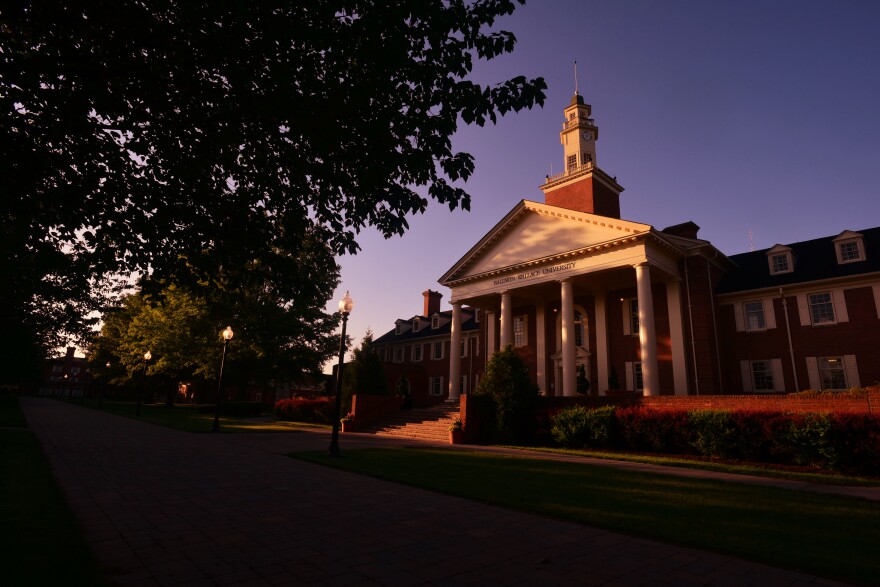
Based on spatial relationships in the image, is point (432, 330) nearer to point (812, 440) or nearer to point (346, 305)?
point (346, 305)

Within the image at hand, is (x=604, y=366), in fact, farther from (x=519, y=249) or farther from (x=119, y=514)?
(x=119, y=514)

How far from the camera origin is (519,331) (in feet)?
111

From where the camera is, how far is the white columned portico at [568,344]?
85.6 ft

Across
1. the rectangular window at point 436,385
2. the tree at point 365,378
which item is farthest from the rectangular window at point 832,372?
the rectangular window at point 436,385

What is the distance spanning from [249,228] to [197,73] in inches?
86.3

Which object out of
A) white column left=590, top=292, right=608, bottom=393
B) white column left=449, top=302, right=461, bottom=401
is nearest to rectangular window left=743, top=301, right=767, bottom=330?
white column left=590, top=292, right=608, bottom=393

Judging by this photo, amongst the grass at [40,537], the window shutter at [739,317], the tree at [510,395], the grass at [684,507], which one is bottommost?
the grass at [684,507]

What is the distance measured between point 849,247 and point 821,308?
392 cm

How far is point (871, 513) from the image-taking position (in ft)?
25.3

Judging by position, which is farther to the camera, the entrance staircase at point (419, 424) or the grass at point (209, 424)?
the entrance staircase at point (419, 424)

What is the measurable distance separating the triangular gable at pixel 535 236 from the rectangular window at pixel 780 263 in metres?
9.43

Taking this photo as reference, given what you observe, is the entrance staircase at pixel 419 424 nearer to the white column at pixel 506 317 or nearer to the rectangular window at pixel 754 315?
the white column at pixel 506 317

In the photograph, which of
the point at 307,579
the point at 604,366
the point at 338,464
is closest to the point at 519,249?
the point at 604,366

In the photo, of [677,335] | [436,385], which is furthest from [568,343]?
[436,385]
